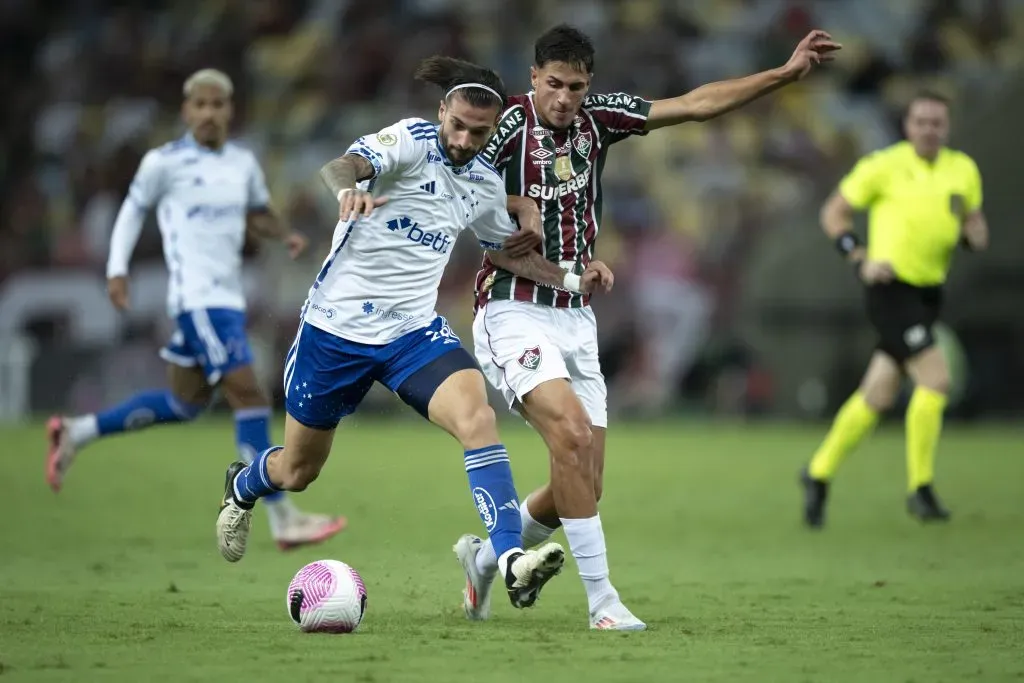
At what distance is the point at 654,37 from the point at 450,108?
55.6 feet

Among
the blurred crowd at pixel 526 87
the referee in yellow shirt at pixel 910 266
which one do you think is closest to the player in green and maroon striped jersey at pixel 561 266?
the referee in yellow shirt at pixel 910 266

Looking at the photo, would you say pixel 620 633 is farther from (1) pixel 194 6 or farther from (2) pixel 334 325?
(1) pixel 194 6

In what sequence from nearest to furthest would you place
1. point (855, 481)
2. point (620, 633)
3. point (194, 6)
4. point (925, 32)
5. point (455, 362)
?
point (620, 633)
point (455, 362)
point (855, 481)
point (925, 32)
point (194, 6)

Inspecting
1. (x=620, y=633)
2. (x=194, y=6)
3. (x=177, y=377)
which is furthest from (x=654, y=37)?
(x=620, y=633)

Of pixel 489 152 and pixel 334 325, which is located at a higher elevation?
pixel 489 152

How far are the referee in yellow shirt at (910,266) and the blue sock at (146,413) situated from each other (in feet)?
13.5

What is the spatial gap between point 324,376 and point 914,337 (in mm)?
5358

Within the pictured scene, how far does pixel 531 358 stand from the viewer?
650 cm

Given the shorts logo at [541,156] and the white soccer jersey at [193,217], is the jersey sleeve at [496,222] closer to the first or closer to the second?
the shorts logo at [541,156]

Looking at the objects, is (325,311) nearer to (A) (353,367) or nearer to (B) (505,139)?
(A) (353,367)

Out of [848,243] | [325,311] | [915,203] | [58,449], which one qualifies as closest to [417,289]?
[325,311]

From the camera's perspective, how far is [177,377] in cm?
990

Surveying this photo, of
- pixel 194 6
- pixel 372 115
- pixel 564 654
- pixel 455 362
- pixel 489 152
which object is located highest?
pixel 194 6

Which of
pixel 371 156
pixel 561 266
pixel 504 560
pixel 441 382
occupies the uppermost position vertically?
pixel 371 156
